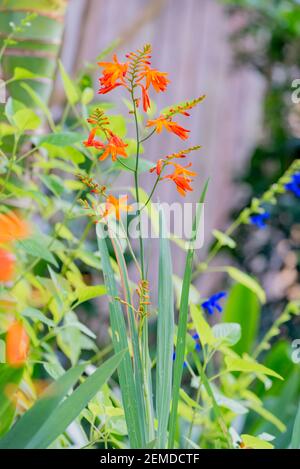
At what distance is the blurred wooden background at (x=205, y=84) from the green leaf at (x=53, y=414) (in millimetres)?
2448

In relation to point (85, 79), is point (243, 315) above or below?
below

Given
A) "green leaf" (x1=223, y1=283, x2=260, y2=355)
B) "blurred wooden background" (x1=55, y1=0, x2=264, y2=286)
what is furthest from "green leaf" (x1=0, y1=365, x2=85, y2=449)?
"blurred wooden background" (x1=55, y1=0, x2=264, y2=286)

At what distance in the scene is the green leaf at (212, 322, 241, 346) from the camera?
835mm

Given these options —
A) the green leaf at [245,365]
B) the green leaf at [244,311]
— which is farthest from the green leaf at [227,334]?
the green leaf at [244,311]

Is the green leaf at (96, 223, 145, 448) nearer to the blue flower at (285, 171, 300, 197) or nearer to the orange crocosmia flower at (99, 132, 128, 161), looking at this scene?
the orange crocosmia flower at (99, 132, 128, 161)

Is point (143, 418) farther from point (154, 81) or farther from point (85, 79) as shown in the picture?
point (85, 79)

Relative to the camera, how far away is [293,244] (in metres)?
2.79

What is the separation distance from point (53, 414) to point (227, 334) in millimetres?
268

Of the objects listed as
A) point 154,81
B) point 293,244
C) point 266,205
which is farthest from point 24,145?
point 293,244

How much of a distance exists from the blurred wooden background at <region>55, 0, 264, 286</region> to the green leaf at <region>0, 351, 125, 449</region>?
8.03 ft

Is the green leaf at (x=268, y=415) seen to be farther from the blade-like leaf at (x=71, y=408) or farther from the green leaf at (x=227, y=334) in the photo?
the blade-like leaf at (x=71, y=408)

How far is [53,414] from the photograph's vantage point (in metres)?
0.62

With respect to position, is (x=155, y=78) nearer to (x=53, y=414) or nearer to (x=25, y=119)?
(x=25, y=119)

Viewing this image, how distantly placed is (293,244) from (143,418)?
213cm
